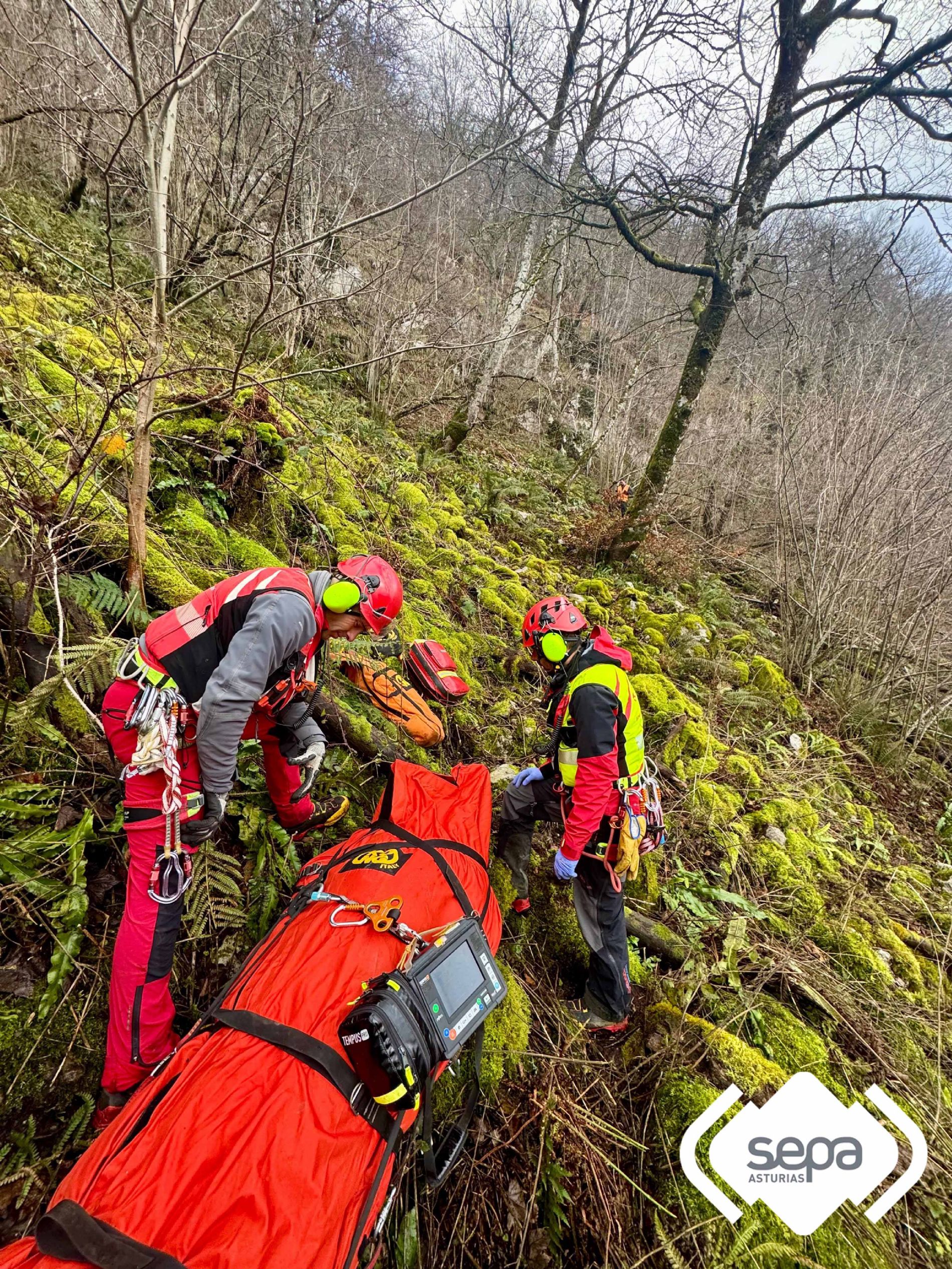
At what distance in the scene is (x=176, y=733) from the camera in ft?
7.62

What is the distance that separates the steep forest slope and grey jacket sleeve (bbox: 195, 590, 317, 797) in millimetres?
566

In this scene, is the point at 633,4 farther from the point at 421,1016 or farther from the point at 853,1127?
the point at 853,1127

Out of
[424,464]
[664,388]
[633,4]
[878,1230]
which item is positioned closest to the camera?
[878,1230]

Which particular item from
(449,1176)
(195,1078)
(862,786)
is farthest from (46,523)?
(862,786)

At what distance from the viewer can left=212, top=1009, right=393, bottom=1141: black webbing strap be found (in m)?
1.75

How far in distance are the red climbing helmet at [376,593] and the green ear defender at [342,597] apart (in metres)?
0.04

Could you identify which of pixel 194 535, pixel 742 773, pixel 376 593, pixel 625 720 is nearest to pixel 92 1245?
pixel 376 593

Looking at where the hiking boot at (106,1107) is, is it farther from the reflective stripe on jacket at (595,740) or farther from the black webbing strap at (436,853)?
the reflective stripe on jacket at (595,740)

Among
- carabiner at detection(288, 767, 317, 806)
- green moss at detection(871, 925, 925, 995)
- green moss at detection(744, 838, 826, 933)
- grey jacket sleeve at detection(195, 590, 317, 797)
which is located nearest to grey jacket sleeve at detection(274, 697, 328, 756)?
carabiner at detection(288, 767, 317, 806)

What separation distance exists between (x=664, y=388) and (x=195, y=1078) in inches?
A: 655

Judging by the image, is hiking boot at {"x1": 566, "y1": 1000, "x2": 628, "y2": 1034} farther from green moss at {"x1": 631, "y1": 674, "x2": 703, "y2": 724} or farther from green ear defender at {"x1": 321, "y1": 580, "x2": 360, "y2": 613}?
green moss at {"x1": 631, "y1": 674, "x2": 703, "y2": 724}

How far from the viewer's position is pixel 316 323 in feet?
27.7

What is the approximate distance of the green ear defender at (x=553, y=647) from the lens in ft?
11.6

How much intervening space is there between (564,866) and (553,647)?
4.52 feet
